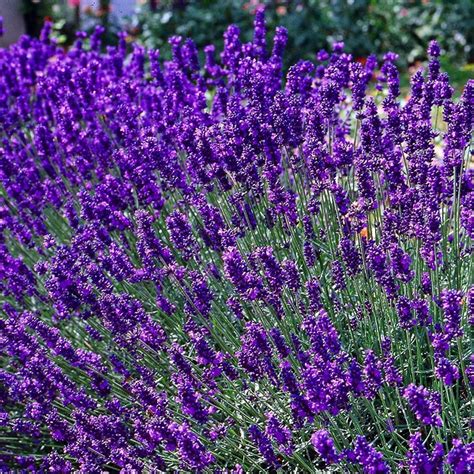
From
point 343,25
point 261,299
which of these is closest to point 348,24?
point 343,25

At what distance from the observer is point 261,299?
2549 mm

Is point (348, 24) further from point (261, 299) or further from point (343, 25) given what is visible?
point (261, 299)

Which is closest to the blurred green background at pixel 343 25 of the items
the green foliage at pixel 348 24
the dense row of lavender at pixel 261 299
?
the green foliage at pixel 348 24

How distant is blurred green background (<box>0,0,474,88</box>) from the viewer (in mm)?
9281

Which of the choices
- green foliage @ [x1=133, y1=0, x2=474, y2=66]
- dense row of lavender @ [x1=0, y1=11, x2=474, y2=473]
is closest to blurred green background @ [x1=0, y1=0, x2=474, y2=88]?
green foliage @ [x1=133, y1=0, x2=474, y2=66]

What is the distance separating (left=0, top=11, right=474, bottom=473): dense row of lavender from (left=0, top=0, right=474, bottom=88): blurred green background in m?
5.73

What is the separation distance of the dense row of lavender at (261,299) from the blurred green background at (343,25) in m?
5.73

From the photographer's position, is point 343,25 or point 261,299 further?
point 343,25

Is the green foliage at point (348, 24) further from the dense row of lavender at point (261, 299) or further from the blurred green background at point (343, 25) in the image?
the dense row of lavender at point (261, 299)

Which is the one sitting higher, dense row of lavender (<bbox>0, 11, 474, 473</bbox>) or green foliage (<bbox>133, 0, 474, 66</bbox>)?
green foliage (<bbox>133, 0, 474, 66</bbox>)

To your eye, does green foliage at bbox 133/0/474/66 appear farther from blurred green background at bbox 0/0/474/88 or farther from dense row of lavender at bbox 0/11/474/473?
dense row of lavender at bbox 0/11/474/473

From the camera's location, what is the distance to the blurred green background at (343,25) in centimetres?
928

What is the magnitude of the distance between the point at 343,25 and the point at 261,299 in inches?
294

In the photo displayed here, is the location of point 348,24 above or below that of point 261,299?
above
